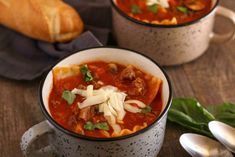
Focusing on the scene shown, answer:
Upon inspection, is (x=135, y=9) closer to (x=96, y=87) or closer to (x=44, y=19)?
(x=44, y=19)

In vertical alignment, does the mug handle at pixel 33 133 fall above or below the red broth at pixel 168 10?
below

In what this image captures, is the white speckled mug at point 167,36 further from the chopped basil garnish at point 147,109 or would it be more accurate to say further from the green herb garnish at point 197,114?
the chopped basil garnish at point 147,109

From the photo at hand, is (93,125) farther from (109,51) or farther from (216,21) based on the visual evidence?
(216,21)

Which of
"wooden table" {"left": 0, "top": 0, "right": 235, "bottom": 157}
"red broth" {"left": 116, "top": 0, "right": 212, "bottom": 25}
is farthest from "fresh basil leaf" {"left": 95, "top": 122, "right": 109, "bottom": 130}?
"red broth" {"left": 116, "top": 0, "right": 212, "bottom": 25}

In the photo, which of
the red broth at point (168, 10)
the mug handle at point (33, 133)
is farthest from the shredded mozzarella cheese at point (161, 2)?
the mug handle at point (33, 133)

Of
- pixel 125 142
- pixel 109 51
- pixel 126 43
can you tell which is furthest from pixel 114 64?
pixel 125 142

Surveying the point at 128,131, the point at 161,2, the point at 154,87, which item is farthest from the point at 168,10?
the point at 128,131
